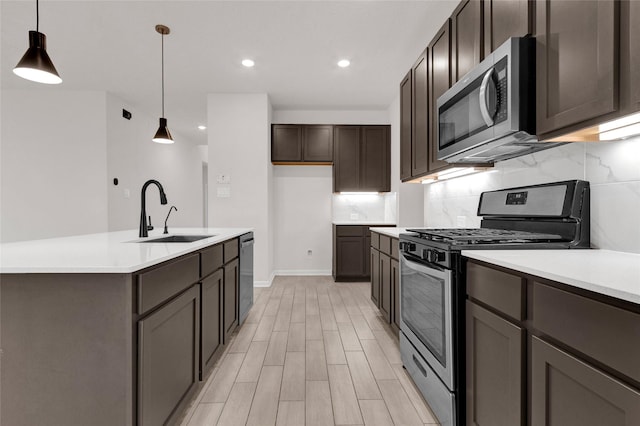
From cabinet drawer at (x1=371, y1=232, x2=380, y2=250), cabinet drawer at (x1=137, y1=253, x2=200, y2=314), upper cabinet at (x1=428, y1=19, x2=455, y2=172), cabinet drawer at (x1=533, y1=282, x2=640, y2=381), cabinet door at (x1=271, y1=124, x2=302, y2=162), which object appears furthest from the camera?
cabinet door at (x1=271, y1=124, x2=302, y2=162)

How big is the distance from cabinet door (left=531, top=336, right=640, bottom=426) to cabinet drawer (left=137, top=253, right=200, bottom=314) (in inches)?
55.2

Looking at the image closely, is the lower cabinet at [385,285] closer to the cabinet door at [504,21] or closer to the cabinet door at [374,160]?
the cabinet door at [504,21]

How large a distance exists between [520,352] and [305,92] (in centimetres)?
420

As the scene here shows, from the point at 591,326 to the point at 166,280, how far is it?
1518 mm

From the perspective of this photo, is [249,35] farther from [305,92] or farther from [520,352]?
[520,352]

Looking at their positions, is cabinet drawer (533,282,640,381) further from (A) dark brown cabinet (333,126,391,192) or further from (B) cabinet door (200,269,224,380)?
(A) dark brown cabinet (333,126,391,192)

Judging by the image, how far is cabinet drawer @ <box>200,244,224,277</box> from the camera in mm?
1904

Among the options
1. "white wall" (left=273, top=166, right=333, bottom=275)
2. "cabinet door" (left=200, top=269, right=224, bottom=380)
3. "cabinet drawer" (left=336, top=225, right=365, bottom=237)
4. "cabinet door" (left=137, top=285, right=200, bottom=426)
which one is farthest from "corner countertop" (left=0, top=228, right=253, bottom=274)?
"white wall" (left=273, top=166, right=333, bottom=275)

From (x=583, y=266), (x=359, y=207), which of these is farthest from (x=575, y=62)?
(x=359, y=207)

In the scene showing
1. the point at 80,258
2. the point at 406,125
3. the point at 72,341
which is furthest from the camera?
the point at 406,125

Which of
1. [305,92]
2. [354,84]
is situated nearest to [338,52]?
[354,84]

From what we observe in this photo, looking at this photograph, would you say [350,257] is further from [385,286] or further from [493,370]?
[493,370]

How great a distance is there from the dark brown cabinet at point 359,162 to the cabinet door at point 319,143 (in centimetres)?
10

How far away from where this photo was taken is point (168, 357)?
1428 millimetres
